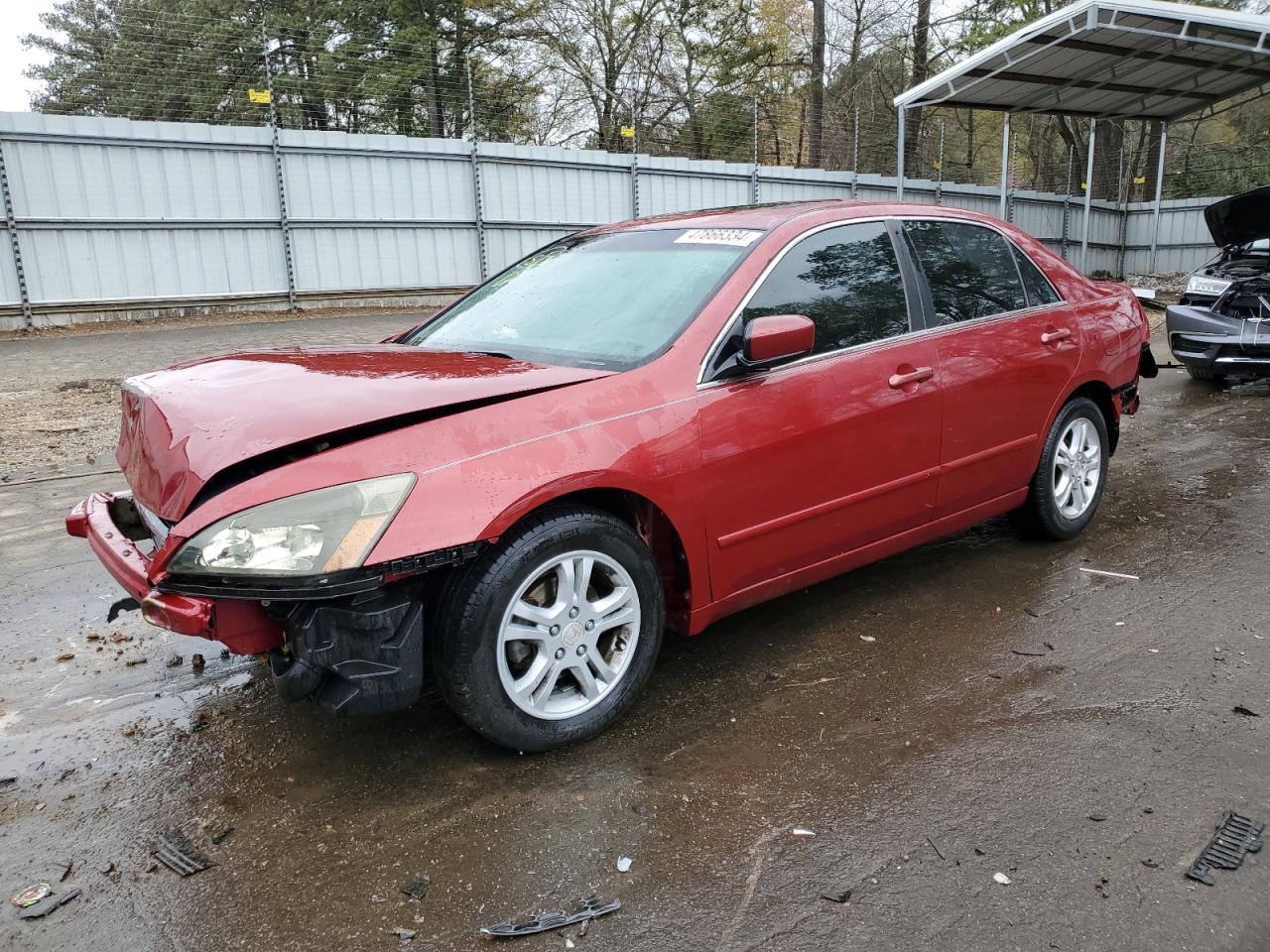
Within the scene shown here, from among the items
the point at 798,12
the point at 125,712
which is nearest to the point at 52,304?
the point at 125,712

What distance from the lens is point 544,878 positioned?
7.61ft

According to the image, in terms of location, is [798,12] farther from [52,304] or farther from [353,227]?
[52,304]

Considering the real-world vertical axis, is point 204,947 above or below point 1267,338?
below

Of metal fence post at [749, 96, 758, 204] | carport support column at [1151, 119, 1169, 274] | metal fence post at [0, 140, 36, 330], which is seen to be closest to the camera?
metal fence post at [0, 140, 36, 330]

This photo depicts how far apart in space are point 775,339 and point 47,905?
2.51 meters

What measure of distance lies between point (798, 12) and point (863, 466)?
32.4 m

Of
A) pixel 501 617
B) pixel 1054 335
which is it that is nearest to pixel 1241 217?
pixel 1054 335

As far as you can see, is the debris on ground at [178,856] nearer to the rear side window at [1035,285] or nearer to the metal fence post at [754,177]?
the rear side window at [1035,285]

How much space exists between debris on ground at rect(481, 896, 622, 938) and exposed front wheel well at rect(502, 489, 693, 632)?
3.59ft

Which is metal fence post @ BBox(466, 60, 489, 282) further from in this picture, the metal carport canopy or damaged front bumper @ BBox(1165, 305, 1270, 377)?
damaged front bumper @ BBox(1165, 305, 1270, 377)

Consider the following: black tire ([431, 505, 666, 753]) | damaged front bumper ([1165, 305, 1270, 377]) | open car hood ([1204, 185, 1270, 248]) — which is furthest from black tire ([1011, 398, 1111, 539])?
open car hood ([1204, 185, 1270, 248])

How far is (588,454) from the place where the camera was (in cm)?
274

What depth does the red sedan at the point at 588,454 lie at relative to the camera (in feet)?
8.00

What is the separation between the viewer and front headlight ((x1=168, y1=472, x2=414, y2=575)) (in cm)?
234
